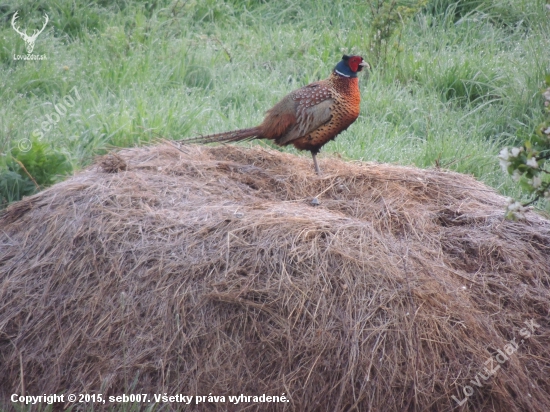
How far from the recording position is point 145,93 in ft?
18.7

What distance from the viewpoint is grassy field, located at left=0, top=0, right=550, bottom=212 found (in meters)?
5.01

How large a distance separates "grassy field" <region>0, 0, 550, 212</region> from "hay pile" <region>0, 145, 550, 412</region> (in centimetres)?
91

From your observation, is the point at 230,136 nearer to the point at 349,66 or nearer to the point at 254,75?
the point at 349,66

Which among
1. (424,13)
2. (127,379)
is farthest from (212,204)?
(424,13)

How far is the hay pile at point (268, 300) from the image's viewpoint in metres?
2.91

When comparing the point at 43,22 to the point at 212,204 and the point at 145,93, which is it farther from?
the point at 212,204

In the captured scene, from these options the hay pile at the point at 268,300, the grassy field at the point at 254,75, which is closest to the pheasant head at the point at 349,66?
Answer: the grassy field at the point at 254,75

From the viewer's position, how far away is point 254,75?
6.30 m

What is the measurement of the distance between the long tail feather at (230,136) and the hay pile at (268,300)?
2.40ft

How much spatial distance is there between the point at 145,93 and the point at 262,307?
317 centimetres

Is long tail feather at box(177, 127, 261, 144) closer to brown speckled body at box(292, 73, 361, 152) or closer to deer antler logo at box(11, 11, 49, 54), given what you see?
brown speckled body at box(292, 73, 361, 152)

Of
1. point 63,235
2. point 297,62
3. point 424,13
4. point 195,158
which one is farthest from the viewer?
point 424,13

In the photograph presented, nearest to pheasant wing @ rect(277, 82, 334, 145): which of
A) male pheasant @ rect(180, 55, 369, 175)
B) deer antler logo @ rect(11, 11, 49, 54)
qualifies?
male pheasant @ rect(180, 55, 369, 175)

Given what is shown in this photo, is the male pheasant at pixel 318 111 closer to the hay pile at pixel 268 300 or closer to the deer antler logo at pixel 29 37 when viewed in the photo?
the hay pile at pixel 268 300
